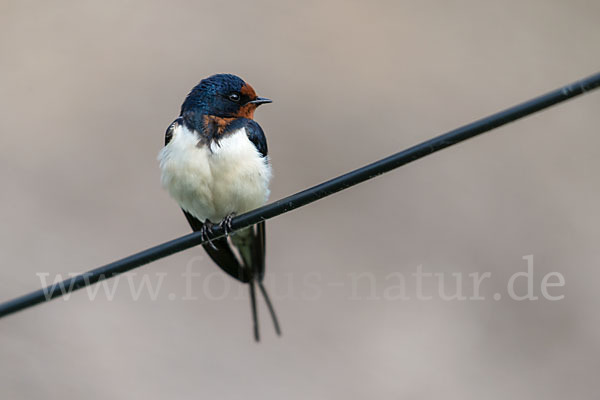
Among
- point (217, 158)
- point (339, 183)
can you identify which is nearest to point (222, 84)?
point (217, 158)

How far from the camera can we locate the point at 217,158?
7.79 feet

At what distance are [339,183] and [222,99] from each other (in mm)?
1080

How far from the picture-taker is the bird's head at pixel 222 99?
2506 mm

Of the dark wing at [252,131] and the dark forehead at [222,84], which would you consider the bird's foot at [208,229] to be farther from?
the dark forehead at [222,84]

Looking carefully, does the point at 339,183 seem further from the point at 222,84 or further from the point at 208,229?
the point at 222,84

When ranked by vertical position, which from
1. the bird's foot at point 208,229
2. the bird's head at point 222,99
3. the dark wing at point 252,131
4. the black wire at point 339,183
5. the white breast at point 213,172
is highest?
the bird's head at point 222,99

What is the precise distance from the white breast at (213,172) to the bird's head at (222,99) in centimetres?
9

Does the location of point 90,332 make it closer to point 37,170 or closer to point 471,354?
point 37,170

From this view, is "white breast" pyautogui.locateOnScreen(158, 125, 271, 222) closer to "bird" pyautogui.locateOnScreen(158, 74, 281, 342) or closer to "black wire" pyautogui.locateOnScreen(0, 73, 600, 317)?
"bird" pyautogui.locateOnScreen(158, 74, 281, 342)

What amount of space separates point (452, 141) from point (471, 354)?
10.9 ft

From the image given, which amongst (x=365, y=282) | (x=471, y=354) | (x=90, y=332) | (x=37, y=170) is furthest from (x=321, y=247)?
(x=37, y=170)

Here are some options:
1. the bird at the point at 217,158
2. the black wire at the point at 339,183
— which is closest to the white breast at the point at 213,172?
the bird at the point at 217,158

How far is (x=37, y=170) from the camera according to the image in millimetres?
4461

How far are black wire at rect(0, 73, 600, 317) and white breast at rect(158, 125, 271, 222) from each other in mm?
573
